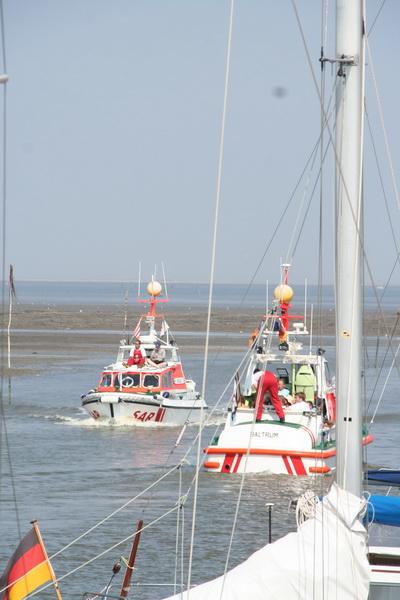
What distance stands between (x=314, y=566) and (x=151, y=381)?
24638 mm

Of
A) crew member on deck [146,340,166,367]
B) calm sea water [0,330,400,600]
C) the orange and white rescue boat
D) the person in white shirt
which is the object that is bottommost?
calm sea water [0,330,400,600]

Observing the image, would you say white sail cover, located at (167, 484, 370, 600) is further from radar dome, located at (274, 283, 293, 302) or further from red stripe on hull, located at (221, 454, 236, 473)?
radar dome, located at (274, 283, 293, 302)

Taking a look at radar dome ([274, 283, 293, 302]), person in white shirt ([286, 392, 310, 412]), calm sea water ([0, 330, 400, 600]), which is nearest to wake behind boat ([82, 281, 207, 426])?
calm sea water ([0, 330, 400, 600])

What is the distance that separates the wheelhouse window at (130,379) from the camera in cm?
3378

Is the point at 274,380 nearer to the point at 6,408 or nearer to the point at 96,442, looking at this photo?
the point at 96,442

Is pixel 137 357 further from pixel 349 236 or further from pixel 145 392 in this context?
pixel 349 236

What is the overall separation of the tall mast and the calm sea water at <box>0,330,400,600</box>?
2.67 metres

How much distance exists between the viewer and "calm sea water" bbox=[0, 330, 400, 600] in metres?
17.0

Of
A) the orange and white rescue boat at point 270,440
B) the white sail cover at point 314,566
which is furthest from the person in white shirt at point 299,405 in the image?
the white sail cover at point 314,566

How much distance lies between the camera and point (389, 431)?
30.5m

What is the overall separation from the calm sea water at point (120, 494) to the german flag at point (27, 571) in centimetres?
313

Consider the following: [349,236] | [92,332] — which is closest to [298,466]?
→ [349,236]

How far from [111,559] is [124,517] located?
2860mm

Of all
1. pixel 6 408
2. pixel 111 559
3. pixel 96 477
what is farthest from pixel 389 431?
pixel 111 559
